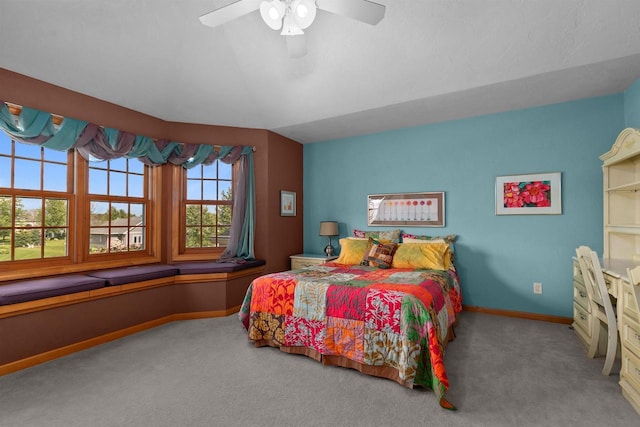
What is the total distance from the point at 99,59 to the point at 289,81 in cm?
183

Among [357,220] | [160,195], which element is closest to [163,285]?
[160,195]

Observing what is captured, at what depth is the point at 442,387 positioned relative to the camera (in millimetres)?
1880

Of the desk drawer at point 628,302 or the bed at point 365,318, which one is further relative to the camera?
the bed at point 365,318

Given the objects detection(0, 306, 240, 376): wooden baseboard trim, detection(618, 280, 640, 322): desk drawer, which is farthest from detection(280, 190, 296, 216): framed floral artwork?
detection(618, 280, 640, 322): desk drawer

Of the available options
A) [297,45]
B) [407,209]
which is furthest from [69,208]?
[407,209]

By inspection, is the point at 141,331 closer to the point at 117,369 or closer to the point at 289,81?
the point at 117,369

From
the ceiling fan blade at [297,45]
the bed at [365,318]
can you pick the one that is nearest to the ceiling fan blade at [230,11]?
the ceiling fan blade at [297,45]

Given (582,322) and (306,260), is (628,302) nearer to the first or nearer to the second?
(582,322)

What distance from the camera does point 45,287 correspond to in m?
2.58

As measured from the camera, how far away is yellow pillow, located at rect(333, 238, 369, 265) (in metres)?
3.70

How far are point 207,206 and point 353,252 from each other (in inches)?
82.6

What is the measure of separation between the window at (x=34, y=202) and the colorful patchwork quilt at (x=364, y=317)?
2050 mm

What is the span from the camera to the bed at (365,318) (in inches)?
82.5

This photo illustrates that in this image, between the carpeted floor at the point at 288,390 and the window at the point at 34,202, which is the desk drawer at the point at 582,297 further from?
the window at the point at 34,202
